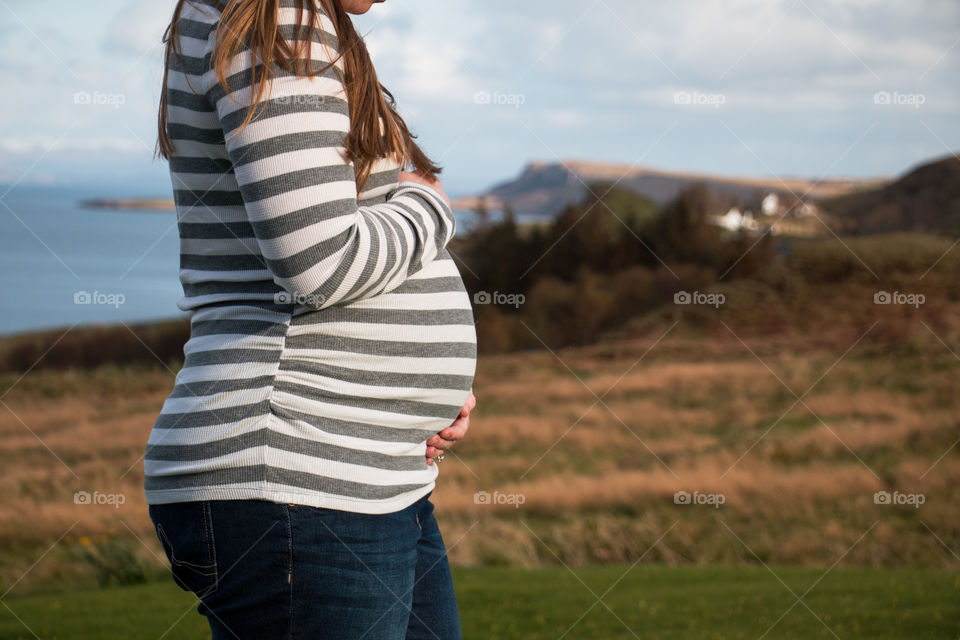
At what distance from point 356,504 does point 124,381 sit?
22719mm

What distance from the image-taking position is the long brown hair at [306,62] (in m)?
0.97

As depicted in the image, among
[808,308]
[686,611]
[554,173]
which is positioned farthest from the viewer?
[554,173]

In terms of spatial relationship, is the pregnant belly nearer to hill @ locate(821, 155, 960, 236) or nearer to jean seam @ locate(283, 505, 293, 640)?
jean seam @ locate(283, 505, 293, 640)

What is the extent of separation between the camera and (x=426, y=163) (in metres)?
1.28

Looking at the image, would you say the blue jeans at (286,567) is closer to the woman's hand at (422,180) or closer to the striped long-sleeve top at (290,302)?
the striped long-sleeve top at (290,302)

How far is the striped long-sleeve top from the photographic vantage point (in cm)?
97

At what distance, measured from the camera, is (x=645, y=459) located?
17.5m

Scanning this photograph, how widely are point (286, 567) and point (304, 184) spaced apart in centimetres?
45

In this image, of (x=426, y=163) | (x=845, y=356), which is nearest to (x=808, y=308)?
(x=845, y=356)

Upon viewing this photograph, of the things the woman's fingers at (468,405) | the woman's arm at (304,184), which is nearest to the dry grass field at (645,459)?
the woman's fingers at (468,405)

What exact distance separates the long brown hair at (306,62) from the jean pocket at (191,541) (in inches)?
Result: 18.1

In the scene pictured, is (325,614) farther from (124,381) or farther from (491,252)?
(124,381)

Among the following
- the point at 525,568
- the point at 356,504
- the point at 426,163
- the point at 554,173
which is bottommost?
the point at 525,568

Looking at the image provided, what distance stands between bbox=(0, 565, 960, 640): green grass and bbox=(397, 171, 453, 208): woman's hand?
3975 millimetres
